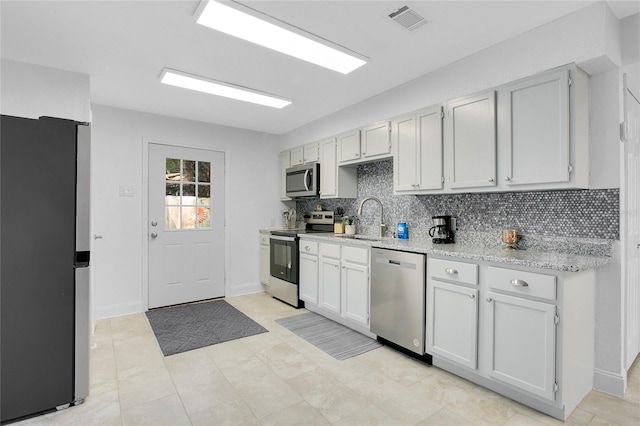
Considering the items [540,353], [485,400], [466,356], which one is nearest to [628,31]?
[540,353]

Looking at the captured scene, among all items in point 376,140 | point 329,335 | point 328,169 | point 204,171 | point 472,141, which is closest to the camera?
point 472,141

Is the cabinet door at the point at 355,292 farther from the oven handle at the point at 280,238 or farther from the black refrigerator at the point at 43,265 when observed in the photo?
the black refrigerator at the point at 43,265

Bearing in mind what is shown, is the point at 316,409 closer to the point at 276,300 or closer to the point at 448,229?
the point at 448,229

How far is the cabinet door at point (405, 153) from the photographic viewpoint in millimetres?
3100

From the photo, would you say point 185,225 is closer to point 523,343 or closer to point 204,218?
point 204,218

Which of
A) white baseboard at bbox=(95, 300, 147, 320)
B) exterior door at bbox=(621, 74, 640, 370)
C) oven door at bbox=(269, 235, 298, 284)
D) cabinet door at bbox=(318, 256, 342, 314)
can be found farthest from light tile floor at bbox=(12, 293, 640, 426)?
oven door at bbox=(269, 235, 298, 284)

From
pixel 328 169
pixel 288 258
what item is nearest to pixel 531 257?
pixel 328 169

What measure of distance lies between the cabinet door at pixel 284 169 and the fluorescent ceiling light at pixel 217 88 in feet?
4.29

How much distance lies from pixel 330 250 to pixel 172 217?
223 centimetres

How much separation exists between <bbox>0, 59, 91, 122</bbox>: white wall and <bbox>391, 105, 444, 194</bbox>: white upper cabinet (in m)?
2.86

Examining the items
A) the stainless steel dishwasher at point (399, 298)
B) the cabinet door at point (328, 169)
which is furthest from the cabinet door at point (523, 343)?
the cabinet door at point (328, 169)

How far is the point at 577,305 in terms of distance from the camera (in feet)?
6.63

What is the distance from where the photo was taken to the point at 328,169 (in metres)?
4.26

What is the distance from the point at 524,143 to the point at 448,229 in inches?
40.2
